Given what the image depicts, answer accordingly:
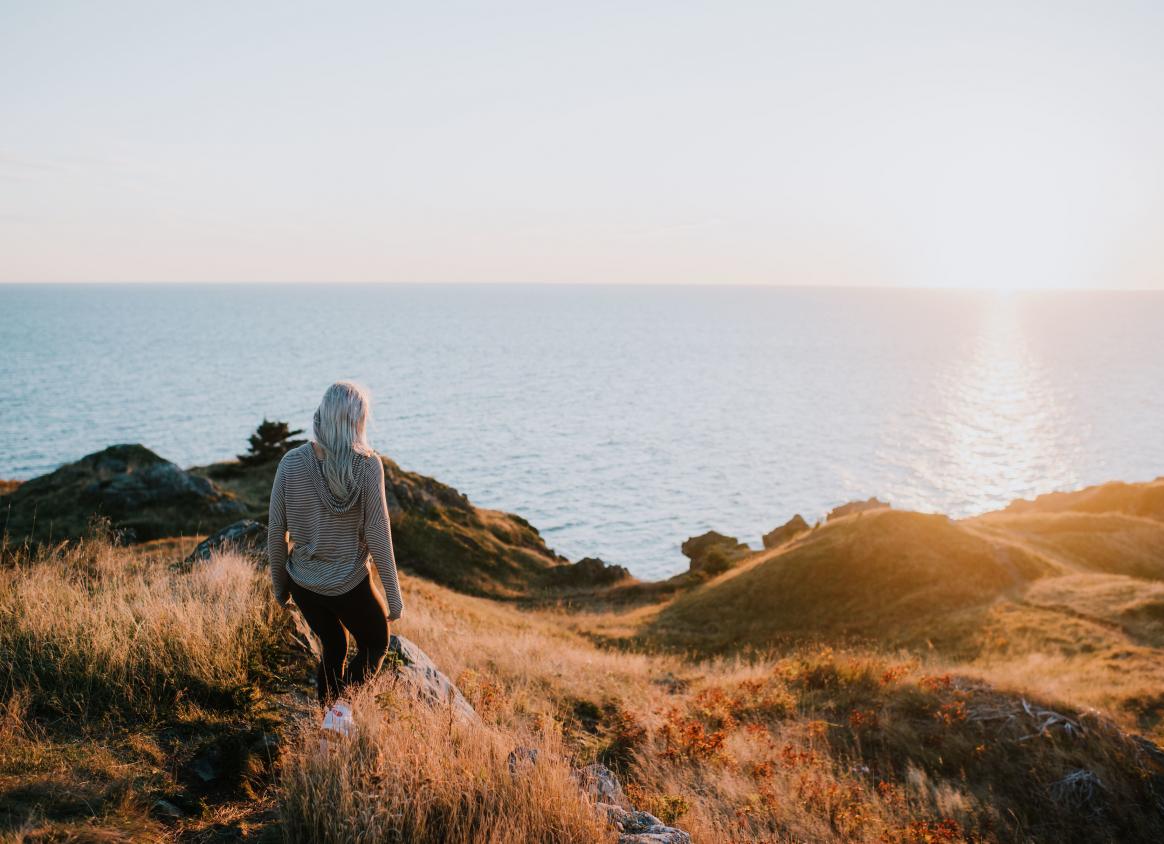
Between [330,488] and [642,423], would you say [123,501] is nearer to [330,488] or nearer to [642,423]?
[330,488]

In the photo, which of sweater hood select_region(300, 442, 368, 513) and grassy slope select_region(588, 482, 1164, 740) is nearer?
sweater hood select_region(300, 442, 368, 513)

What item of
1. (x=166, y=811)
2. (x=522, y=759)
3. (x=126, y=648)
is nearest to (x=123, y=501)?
(x=126, y=648)

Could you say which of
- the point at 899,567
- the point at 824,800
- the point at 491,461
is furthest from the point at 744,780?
the point at 491,461

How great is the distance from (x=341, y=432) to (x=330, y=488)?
1.57ft

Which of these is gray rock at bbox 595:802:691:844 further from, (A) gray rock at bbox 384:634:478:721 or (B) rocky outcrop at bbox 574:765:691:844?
(A) gray rock at bbox 384:634:478:721

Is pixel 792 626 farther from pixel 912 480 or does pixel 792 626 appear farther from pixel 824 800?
pixel 912 480

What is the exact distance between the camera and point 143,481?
2775 centimetres

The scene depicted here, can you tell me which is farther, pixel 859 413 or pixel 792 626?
pixel 859 413

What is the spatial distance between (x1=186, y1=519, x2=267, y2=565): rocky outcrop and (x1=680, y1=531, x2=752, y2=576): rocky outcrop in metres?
24.9

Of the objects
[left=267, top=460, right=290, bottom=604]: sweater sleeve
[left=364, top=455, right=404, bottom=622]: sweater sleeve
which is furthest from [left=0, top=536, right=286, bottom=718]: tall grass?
[left=364, top=455, right=404, bottom=622]: sweater sleeve

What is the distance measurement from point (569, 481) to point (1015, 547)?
47849 mm

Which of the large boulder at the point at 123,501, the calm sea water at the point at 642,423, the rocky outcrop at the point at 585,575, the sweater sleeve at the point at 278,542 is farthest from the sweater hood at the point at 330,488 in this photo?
the calm sea water at the point at 642,423

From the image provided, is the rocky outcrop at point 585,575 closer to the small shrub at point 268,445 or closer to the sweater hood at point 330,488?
the small shrub at point 268,445

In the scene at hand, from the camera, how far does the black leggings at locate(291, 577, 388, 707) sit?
17.5 feet
